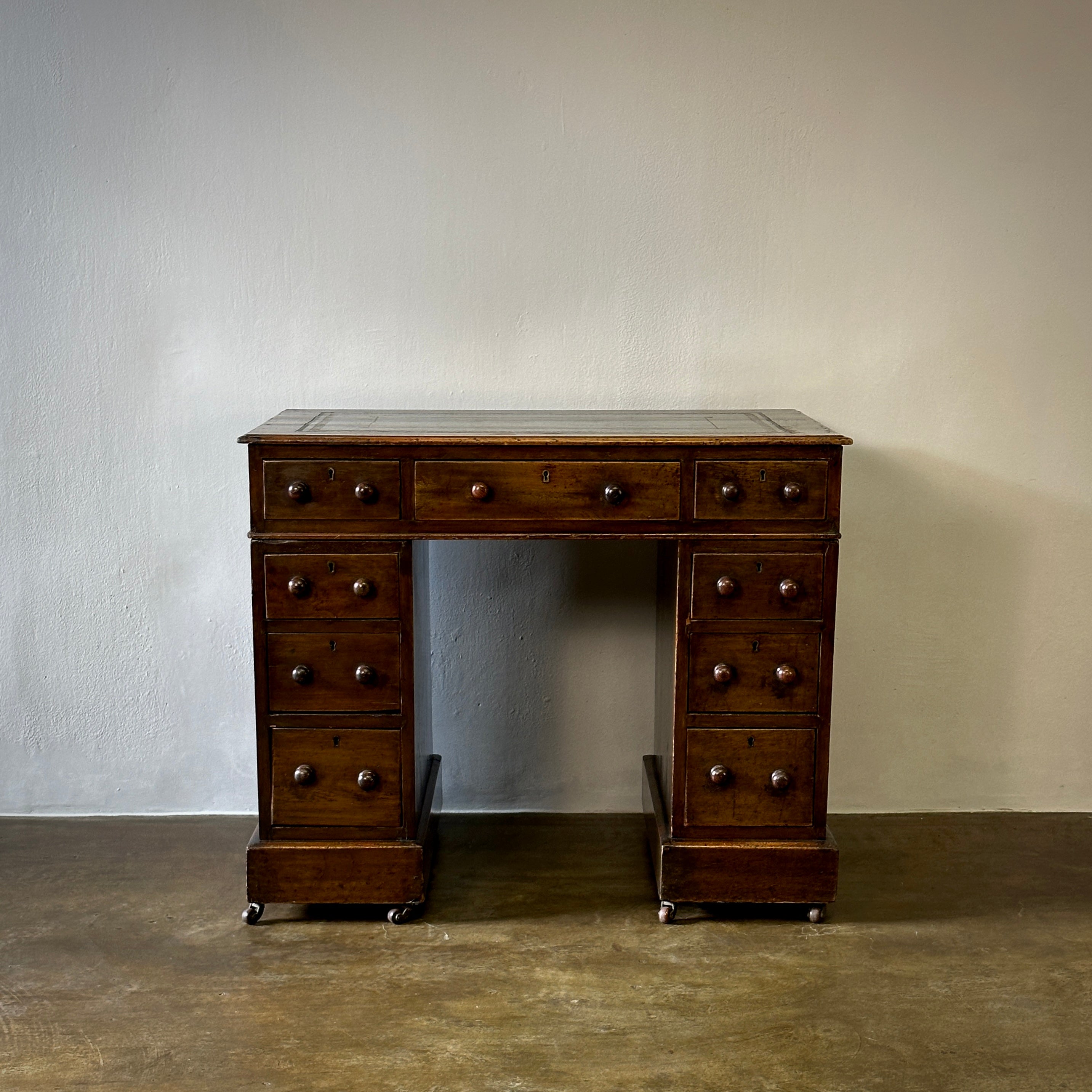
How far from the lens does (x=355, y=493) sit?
2666 mm

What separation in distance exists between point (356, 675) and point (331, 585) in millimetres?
217

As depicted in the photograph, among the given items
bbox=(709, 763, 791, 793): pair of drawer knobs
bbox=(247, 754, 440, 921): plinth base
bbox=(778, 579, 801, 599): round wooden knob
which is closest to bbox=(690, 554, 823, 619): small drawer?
bbox=(778, 579, 801, 599): round wooden knob

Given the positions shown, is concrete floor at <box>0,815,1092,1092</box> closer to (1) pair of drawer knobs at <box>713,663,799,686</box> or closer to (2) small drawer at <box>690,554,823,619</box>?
(1) pair of drawer knobs at <box>713,663,799,686</box>

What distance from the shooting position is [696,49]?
310 cm

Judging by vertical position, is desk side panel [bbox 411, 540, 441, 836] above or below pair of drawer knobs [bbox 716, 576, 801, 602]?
below

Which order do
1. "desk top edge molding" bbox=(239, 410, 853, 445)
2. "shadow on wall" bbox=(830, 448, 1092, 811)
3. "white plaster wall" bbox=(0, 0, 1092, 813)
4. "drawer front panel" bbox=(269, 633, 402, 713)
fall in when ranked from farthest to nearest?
"shadow on wall" bbox=(830, 448, 1092, 811) < "white plaster wall" bbox=(0, 0, 1092, 813) < "drawer front panel" bbox=(269, 633, 402, 713) < "desk top edge molding" bbox=(239, 410, 853, 445)

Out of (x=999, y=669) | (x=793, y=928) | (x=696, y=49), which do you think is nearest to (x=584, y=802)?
(x=793, y=928)

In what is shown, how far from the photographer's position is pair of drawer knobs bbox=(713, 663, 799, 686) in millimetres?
2729

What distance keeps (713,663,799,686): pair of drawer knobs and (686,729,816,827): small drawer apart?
0.40 ft

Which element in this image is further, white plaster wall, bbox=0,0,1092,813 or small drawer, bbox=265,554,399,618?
white plaster wall, bbox=0,0,1092,813

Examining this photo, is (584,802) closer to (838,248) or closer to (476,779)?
(476,779)

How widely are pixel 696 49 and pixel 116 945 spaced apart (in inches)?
103

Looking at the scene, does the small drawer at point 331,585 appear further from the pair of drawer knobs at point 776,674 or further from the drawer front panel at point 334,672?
the pair of drawer knobs at point 776,674

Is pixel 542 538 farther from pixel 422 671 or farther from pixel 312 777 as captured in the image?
pixel 312 777
